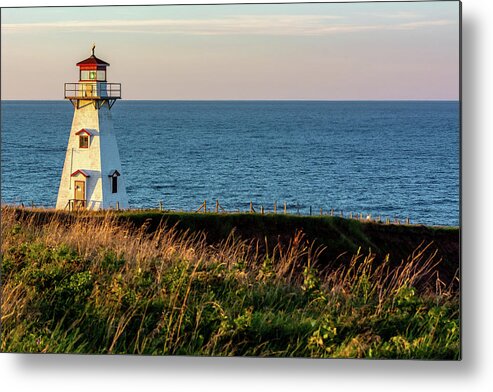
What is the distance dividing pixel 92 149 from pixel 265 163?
2.53 meters

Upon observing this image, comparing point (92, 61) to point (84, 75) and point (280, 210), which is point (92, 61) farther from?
point (280, 210)

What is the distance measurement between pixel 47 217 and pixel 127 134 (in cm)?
523

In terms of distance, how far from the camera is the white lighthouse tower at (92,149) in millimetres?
7582

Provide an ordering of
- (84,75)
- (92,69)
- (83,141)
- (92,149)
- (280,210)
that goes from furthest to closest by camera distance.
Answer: (92,149) < (83,141) < (280,210) < (84,75) < (92,69)

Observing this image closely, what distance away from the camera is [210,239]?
7672 millimetres

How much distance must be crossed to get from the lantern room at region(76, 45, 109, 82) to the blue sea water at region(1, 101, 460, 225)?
45cm

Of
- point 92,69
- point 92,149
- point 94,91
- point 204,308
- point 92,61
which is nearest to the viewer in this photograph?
point 204,308

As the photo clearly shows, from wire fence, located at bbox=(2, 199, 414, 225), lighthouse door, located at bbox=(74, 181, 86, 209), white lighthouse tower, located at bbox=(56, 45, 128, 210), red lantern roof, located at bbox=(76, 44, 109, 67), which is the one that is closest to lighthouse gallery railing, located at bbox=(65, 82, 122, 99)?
white lighthouse tower, located at bbox=(56, 45, 128, 210)

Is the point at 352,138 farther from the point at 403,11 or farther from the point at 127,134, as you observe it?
the point at 403,11

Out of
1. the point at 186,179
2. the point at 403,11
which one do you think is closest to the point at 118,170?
the point at 186,179

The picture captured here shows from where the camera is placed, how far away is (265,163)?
35.2 feet

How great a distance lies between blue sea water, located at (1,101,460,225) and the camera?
6492mm

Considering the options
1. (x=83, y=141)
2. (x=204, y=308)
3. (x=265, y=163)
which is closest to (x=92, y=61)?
(x=204, y=308)

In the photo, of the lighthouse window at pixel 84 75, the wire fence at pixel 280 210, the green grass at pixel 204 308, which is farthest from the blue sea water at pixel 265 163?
the green grass at pixel 204 308
